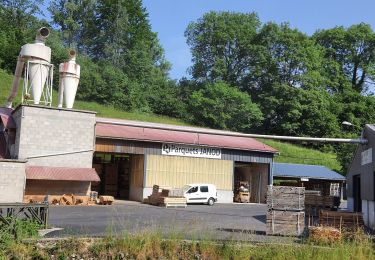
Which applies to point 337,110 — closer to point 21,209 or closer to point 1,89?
point 1,89

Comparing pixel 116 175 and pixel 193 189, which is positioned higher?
pixel 116 175

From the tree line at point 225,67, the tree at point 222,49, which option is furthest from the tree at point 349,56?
the tree at point 222,49

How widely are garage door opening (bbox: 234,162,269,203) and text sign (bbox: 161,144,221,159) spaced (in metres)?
4.84

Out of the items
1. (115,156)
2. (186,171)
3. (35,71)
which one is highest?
(35,71)

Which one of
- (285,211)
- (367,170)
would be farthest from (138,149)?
(285,211)

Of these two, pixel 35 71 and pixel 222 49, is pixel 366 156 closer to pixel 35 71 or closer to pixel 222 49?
pixel 35 71

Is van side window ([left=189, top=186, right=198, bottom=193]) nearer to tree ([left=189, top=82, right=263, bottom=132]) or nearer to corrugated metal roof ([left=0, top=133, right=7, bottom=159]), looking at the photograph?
corrugated metal roof ([left=0, top=133, right=7, bottom=159])

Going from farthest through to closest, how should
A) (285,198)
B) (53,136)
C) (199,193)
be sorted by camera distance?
1. (199,193)
2. (53,136)
3. (285,198)

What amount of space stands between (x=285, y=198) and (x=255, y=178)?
23.5 metres

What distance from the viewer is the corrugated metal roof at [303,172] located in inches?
1738

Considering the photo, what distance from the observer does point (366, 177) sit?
21984 millimetres

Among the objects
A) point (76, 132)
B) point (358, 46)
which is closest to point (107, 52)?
point (358, 46)

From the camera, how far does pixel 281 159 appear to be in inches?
2130

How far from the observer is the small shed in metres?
44.2
